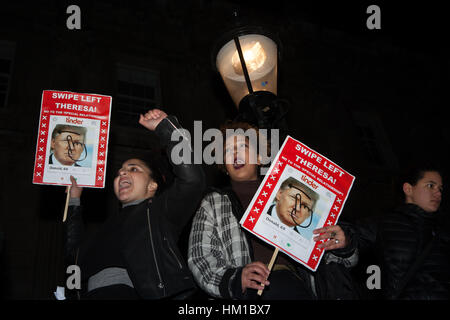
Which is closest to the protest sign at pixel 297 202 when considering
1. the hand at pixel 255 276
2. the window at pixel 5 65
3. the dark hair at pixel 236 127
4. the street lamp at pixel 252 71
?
the hand at pixel 255 276

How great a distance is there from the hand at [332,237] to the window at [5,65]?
8.77 m

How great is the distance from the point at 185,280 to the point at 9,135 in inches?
290

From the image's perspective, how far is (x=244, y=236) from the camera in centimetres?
367

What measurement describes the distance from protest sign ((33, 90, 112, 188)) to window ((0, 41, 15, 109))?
6.67 metres

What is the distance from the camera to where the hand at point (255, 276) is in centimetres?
307

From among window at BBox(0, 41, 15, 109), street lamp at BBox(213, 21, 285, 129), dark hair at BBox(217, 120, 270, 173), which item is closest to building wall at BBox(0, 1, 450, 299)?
window at BBox(0, 41, 15, 109)

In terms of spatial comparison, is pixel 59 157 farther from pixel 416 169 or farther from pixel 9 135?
pixel 9 135

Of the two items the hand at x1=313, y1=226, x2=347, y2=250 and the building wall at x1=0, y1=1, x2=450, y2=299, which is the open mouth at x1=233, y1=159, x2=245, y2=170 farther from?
the building wall at x1=0, y1=1, x2=450, y2=299

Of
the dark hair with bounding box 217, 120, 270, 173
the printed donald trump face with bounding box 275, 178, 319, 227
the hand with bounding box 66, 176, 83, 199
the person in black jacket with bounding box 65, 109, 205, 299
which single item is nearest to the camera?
the person in black jacket with bounding box 65, 109, 205, 299

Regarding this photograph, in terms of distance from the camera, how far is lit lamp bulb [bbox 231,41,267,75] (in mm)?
4645

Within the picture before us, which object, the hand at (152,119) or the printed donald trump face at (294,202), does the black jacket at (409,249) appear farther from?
the hand at (152,119)

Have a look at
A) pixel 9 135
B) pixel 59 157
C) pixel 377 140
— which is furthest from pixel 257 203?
pixel 377 140

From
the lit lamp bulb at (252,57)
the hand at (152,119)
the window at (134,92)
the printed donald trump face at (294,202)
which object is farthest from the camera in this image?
the window at (134,92)

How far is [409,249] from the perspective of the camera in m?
3.93
